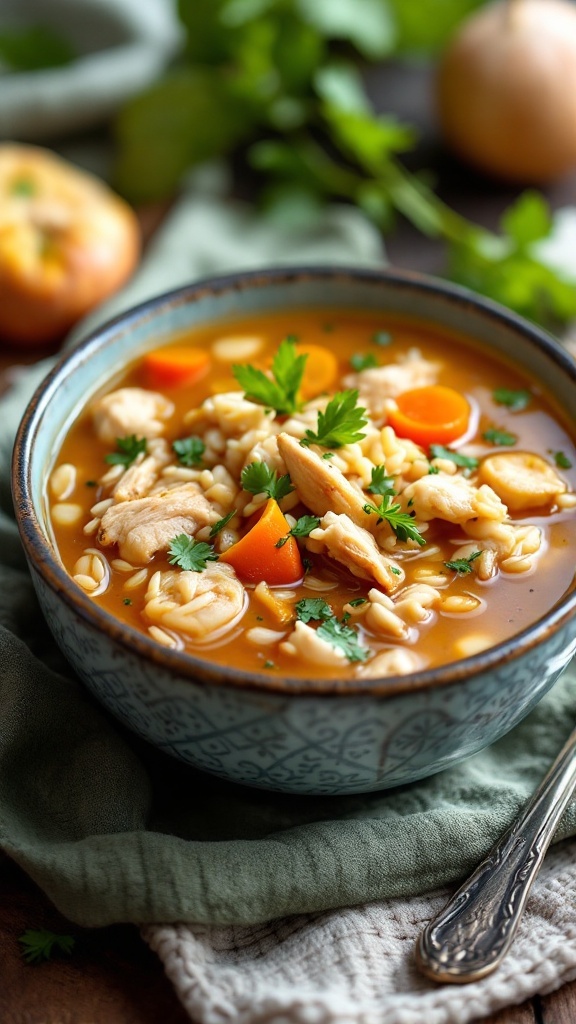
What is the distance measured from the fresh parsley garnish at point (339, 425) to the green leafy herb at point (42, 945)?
140 centimetres

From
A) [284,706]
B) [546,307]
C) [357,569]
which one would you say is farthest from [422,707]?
[546,307]

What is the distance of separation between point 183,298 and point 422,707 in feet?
5.89

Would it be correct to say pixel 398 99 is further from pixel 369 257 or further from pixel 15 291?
pixel 15 291

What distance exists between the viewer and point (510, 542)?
296 cm

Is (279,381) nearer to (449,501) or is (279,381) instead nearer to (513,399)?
(449,501)

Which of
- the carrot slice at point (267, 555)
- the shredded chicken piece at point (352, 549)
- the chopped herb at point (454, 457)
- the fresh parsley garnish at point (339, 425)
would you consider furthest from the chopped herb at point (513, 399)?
the carrot slice at point (267, 555)

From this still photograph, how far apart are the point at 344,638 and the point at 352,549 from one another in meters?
0.23

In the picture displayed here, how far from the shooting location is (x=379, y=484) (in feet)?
10.0

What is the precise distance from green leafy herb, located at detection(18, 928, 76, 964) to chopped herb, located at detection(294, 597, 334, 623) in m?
0.96

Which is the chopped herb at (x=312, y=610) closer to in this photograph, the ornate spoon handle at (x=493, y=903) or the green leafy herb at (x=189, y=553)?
the green leafy herb at (x=189, y=553)

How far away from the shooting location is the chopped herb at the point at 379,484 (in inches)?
120

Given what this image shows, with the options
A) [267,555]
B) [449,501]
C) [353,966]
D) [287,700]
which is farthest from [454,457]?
[353,966]

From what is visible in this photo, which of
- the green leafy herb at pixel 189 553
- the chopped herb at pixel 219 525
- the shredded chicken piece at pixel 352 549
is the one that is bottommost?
the green leafy herb at pixel 189 553

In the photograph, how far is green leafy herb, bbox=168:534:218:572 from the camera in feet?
9.58
